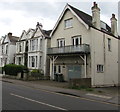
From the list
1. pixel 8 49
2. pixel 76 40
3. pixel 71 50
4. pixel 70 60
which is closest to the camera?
pixel 71 50

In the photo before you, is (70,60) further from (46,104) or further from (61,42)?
(46,104)

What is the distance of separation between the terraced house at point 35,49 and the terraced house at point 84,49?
8.02 ft

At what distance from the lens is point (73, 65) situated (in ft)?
73.6

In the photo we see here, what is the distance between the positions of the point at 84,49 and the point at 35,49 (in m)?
11.1

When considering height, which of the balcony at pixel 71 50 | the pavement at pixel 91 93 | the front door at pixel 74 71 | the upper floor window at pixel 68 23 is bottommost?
the pavement at pixel 91 93

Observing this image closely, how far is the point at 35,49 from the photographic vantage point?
28656 millimetres

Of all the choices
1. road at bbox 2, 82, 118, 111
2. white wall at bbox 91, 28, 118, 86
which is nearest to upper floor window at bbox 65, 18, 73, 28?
white wall at bbox 91, 28, 118, 86

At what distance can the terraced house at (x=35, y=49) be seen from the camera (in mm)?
27438

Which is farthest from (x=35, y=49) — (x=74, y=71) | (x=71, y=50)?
(x=74, y=71)

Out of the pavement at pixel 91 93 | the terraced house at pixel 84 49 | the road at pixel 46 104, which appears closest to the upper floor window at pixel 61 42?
the terraced house at pixel 84 49

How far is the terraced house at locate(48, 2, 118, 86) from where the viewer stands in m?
20.6

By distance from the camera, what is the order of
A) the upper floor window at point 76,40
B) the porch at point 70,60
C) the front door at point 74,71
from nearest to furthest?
1. the porch at point 70,60
2. the front door at point 74,71
3. the upper floor window at point 76,40

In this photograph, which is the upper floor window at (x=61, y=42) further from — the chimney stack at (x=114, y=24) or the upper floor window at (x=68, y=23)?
the chimney stack at (x=114, y=24)

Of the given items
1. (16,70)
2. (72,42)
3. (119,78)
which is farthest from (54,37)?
(119,78)
